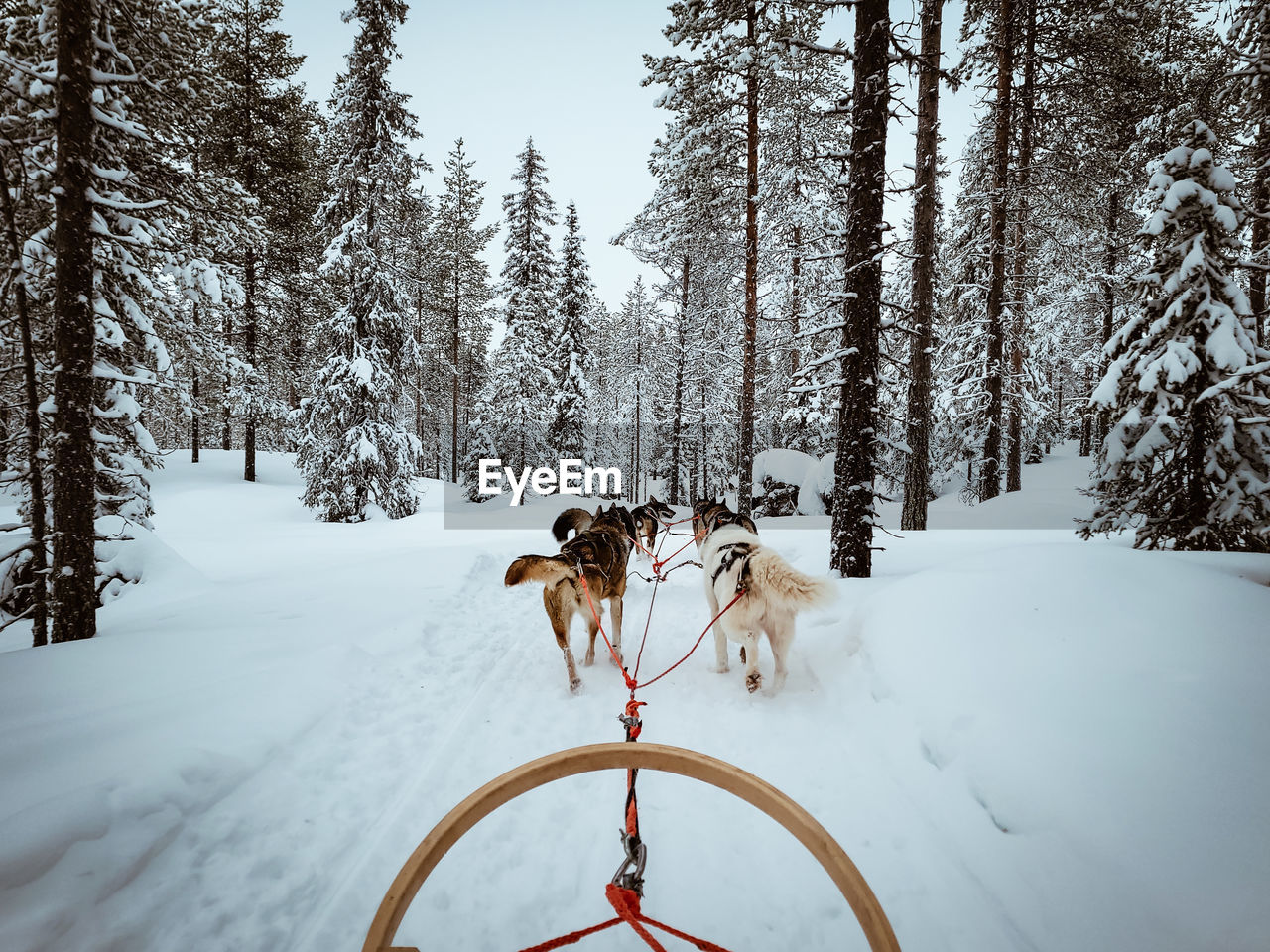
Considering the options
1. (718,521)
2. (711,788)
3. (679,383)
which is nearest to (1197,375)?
(718,521)

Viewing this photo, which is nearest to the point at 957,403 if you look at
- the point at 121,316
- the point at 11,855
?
the point at 11,855

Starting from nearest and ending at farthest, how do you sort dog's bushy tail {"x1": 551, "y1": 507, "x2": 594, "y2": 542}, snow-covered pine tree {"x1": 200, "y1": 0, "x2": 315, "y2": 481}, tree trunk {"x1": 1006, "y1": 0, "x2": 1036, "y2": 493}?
dog's bushy tail {"x1": 551, "y1": 507, "x2": 594, "y2": 542}
tree trunk {"x1": 1006, "y1": 0, "x2": 1036, "y2": 493}
snow-covered pine tree {"x1": 200, "y1": 0, "x2": 315, "y2": 481}

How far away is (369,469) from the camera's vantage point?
14336 millimetres

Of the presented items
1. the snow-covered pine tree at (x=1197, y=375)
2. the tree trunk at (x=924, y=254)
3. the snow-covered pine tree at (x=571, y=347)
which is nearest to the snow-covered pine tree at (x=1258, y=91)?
the snow-covered pine tree at (x=1197, y=375)

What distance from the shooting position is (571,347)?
2473 centimetres

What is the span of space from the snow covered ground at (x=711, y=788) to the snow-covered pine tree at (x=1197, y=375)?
1916mm

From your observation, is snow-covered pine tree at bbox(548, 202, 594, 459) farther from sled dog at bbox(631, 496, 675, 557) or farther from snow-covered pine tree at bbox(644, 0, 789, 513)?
sled dog at bbox(631, 496, 675, 557)

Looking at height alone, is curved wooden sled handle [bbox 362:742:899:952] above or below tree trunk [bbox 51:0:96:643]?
below

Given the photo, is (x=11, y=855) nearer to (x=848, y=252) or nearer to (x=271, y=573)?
(x=271, y=573)

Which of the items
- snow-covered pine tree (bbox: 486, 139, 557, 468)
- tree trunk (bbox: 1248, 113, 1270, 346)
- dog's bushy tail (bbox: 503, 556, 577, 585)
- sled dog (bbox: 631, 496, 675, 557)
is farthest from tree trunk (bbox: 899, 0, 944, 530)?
snow-covered pine tree (bbox: 486, 139, 557, 468)

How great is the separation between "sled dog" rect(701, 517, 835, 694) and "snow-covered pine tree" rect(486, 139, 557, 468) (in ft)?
65.8

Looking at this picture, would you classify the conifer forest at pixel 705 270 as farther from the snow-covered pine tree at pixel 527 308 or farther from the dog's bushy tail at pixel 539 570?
the dog's bushy tail at pixel 539 570

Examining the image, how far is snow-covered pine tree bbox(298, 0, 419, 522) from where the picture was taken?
13414 mm

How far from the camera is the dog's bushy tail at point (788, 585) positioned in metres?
3.64
